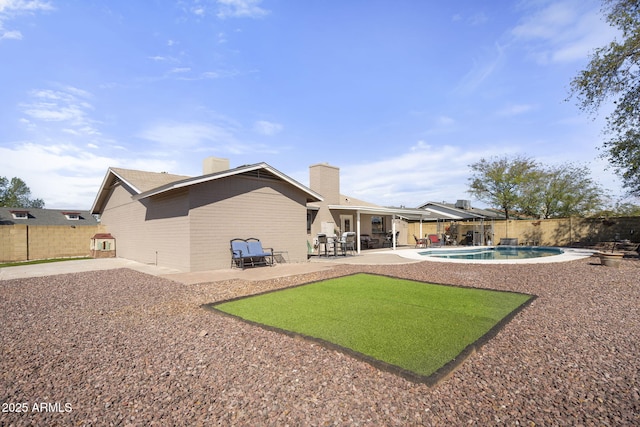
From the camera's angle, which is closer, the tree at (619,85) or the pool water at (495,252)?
the tree at (619,85)

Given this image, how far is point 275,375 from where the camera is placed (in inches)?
129

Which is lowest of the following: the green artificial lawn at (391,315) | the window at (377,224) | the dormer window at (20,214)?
the green artificial lawn at (391,315)

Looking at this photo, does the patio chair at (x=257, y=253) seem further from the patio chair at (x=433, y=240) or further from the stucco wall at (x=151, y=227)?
the patio chair at (x=433, y=240)

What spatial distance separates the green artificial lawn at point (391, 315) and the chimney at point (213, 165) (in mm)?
8396

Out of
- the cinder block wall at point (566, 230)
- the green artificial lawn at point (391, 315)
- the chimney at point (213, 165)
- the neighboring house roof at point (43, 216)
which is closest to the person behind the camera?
the green artificial lawn at point (391, 315)

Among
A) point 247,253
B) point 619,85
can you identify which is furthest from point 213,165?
point 619,85

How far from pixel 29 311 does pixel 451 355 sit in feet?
24.0

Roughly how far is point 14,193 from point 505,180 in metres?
73.1

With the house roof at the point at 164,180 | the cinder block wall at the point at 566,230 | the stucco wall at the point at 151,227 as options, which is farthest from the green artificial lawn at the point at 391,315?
the cinder block wall at the point at 566,230

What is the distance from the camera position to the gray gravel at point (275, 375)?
259 cm

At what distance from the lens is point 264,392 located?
116 inches

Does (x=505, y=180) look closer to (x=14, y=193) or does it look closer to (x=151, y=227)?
(x=151, y=227)

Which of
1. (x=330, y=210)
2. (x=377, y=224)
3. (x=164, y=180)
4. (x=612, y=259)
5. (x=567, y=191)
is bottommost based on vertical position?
(x=612, y=259)

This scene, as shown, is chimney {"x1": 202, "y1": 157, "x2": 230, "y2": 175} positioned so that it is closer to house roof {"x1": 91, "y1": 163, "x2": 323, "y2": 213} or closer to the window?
house roof {"x1": 91, "y1": 163, "x2": 323, "y2": 213}
